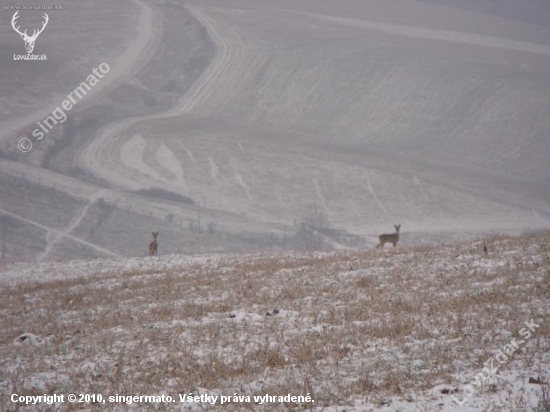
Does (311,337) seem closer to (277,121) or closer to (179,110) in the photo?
(277,121)

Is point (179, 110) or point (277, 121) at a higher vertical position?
point (179, 110)

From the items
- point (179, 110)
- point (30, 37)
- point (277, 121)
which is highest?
point (30, 37)

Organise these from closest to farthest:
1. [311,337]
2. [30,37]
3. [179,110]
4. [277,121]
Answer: [311,337] → [277,121] → [179,110] → [30,37]

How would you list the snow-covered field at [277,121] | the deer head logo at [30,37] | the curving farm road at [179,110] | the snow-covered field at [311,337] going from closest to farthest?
1. the snow-covered field at [311,337]
2. the snow-covered field at [277,121]
3. the curving farm road at [179,110]
4. the deer head logo at [30,37]

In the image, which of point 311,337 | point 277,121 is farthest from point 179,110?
point 311,337

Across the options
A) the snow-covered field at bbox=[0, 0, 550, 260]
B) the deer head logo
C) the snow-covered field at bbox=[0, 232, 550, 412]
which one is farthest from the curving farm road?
the snow-covered field at bbox=[0, 232, 550, 412]

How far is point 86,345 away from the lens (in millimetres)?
11156

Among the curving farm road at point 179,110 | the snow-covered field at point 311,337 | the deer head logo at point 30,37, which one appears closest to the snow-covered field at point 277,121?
the curving farm road at point 179,110

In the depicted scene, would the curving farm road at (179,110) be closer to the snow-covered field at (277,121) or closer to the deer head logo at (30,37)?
the snow-covered field at (277,121)

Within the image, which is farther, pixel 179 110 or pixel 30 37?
pixel 30 37

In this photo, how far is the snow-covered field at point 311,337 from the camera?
25.6 feet

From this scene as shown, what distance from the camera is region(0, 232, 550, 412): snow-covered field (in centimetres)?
779

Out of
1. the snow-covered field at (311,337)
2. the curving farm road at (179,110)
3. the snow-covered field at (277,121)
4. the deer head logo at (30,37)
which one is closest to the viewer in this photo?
the snow-covered field at (311,337)

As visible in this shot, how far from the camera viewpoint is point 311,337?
408 inches
